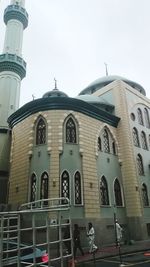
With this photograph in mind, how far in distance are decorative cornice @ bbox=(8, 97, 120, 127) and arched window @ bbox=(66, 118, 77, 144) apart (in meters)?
1.02

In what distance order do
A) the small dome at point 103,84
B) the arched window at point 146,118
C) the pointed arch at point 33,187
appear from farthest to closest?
the small dome at point 103,84, the arched window at point 146,118, the pointed arch at point 33,187

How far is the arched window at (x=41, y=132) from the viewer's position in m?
16.5

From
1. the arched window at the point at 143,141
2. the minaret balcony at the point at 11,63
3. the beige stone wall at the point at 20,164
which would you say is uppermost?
the minaret balcony at the point at 11,63

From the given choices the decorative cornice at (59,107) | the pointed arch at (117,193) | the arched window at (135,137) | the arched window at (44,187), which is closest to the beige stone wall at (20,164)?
the decorative cornice at (59,107)

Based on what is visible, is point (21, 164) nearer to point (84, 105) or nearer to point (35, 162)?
point (35, 162)

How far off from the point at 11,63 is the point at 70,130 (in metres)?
13.0

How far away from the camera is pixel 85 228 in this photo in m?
14.5

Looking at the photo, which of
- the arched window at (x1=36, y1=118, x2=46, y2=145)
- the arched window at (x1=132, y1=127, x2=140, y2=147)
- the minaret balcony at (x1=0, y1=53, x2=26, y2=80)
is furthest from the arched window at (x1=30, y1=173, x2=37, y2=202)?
the minaret balcony at (x1=0, y1=53, x2=26, y2=80)

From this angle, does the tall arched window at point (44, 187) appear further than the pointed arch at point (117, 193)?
No

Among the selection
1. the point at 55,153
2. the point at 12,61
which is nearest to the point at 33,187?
the point at 55,153

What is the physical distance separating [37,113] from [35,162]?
3.68 m

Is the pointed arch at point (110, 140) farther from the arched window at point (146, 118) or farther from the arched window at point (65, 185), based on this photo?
the arched window at point (146, 118)

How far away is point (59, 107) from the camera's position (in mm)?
16891

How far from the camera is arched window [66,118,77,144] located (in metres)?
16.6
